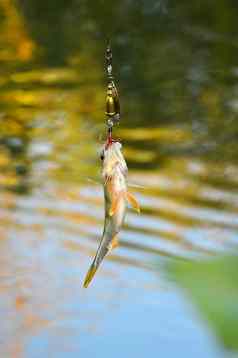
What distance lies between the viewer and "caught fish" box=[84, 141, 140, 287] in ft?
1.55

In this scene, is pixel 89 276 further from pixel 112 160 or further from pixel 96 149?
pixel 96 149

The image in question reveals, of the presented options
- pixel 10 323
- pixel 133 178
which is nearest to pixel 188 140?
pixel 133 178

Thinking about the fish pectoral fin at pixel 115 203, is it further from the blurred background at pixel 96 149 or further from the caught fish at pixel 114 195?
the blurred background at pixel 96 149

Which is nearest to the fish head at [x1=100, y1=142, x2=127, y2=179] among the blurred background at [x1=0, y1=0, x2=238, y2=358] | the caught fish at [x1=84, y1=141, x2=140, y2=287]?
the caught fish at [x1=84, y1=141, x2=140, y2=287]

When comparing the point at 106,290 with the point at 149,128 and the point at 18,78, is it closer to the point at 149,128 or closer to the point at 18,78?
the point at 149,128

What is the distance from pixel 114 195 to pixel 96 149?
436cm

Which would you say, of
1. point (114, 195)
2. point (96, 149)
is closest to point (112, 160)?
point (114, 195)

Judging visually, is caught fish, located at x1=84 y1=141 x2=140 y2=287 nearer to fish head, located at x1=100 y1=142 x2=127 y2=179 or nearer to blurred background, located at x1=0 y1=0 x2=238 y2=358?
fish head, located at x1=100 y1=142 x2=127 y2=179

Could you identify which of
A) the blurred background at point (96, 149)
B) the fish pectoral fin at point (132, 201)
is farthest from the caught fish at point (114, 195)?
the blurred background at point (96, 149)

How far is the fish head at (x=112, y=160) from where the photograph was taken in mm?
472

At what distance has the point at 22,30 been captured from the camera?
6910 mm

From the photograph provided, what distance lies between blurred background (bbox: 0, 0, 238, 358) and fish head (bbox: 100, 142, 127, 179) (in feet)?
5.45

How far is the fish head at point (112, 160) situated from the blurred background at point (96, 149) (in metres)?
1.66

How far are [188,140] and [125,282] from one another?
159 cm
